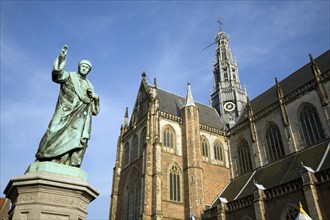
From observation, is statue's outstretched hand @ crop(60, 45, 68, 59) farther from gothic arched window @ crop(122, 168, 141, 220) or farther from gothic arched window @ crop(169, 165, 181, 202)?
gothic arched window @ crop(122, 168, 141, 220)

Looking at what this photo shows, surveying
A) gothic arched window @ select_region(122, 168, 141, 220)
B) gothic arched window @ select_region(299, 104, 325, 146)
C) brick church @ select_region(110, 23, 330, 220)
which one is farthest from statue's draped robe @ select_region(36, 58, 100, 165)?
gothic arched window @ select_region(122, 168, 141, 220)

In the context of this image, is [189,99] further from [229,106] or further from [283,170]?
[283,170]

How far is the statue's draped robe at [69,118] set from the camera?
507 cm

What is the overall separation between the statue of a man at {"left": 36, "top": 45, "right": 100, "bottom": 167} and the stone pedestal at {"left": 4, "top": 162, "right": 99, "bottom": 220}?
0.85 ft

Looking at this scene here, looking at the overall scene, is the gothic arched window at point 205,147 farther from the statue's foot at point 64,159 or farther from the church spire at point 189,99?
the statue's foot at point 64,159

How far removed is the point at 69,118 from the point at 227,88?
35.3 meters

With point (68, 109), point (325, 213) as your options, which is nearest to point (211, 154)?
point (325, 213)

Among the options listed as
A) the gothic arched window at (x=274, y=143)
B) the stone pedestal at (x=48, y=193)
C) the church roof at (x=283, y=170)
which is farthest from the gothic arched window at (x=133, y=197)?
the stone pedestal at (x=48, y=193)

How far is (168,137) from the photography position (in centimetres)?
2820

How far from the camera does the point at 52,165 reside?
4.88 m

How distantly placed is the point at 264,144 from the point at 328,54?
32.8ft

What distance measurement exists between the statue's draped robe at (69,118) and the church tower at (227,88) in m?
30.1

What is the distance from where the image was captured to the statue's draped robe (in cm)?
507

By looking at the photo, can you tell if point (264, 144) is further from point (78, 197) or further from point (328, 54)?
point (78, 197)
